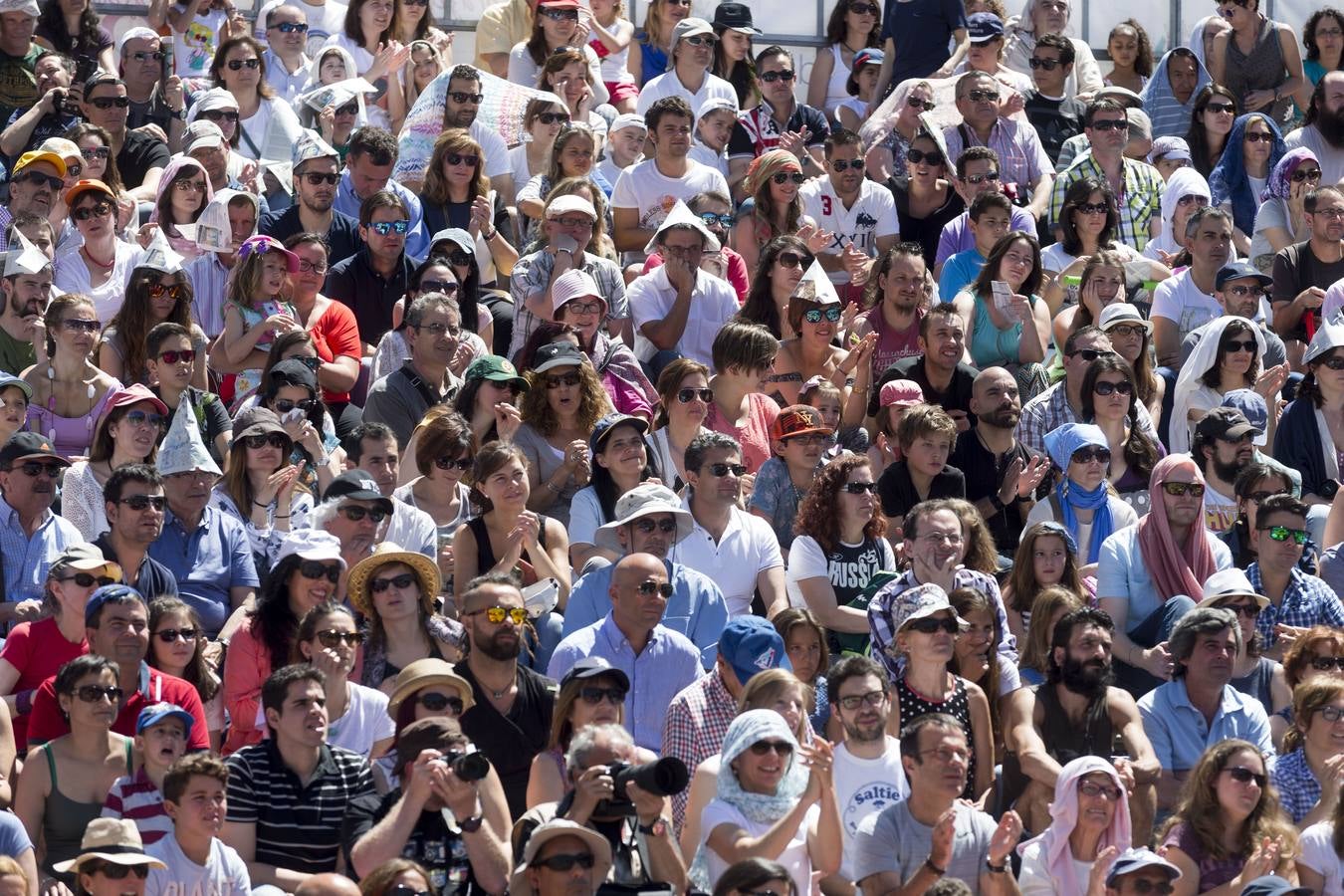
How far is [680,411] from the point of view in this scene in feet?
37.3

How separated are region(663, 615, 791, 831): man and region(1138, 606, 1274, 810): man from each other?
1566mm

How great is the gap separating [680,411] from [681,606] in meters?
1.77

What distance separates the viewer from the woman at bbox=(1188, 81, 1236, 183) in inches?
635

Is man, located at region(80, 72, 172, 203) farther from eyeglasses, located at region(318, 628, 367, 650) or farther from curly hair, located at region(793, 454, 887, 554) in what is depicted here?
eyeglasses, located at region(318, 628, 367, 650)

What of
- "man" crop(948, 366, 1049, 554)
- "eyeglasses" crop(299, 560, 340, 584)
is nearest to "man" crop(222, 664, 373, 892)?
"eyeglasses" crop(299, 560, 340, 584)

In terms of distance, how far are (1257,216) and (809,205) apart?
2772 mm

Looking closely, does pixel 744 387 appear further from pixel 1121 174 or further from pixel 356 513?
pixel 1121 174

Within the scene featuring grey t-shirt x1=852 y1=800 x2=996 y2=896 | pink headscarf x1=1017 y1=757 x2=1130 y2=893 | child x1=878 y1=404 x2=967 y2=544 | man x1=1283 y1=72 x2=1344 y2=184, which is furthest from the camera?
man x1=1283 y1=72 x2=1344 y2=184

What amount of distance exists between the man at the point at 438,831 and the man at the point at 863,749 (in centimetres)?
137

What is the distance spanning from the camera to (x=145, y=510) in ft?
31.8

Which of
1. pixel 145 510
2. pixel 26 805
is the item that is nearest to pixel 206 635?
pixel 145 510

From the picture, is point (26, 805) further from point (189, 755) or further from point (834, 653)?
point (834, 653)

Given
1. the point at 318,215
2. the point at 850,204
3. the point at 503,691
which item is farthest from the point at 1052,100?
the point at 503,691

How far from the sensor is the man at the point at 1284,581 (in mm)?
10531
